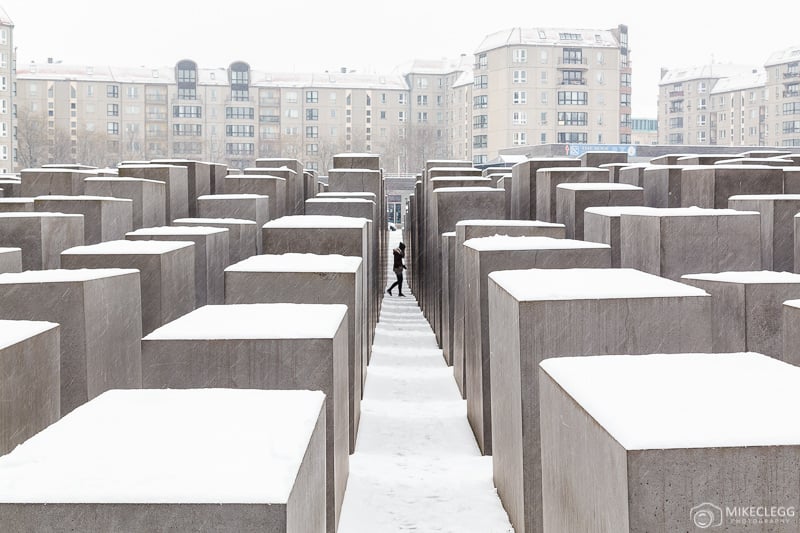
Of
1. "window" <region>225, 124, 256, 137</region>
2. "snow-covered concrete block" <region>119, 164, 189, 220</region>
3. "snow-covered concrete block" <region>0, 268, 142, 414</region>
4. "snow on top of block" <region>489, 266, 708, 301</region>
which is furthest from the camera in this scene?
"window" <region>225, 124, 256, 137</region>

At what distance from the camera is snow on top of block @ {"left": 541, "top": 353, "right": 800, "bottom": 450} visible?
3.64 meters

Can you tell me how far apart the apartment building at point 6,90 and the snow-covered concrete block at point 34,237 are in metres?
67.1

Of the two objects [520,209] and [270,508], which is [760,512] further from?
[520,209]

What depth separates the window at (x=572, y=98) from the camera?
78438mm

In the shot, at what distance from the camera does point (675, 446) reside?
140 inches

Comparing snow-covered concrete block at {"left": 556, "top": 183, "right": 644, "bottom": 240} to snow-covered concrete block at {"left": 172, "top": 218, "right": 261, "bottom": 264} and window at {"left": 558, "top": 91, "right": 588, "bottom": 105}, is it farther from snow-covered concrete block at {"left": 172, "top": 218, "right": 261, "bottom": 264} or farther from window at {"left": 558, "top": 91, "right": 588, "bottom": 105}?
window at {"left": 558, "top": 91, "right": 588, "bottom": 105}

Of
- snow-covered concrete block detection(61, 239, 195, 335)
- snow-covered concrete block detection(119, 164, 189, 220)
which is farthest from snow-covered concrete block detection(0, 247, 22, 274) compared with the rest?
snow-covered concrete block detection(119, 164, 189, 220)

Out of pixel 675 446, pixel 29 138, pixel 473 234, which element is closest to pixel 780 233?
pixel 473 234

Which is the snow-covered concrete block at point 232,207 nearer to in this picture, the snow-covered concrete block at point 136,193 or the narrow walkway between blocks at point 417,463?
the snow-covered concrete block at point 136,193

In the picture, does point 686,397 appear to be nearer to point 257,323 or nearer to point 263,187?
point 257,323

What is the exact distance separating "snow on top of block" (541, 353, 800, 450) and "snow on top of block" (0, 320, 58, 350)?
383cm

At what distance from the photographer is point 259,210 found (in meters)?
17.3

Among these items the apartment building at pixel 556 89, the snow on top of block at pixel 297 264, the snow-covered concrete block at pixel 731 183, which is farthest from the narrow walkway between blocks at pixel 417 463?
the apartment building at pixel 556 89

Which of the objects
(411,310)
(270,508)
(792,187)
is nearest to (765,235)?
(792,187)
